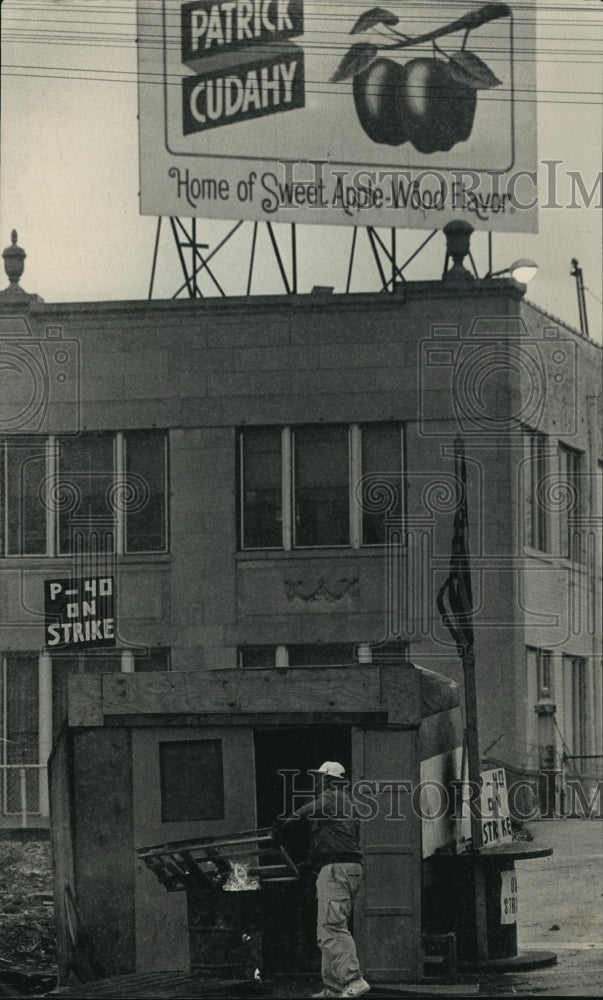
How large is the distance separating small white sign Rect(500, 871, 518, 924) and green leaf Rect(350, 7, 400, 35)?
10.7m

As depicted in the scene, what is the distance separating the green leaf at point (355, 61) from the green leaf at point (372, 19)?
17 centimetres

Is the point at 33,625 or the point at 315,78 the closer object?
the point at 315,78

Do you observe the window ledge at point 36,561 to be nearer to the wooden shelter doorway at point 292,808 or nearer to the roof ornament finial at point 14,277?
the roof ornament finial at point 14,277

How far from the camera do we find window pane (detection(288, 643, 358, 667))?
72.3ft

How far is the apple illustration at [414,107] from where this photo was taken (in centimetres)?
1944

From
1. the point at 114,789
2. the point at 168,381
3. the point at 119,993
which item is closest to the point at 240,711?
the point at 114,789

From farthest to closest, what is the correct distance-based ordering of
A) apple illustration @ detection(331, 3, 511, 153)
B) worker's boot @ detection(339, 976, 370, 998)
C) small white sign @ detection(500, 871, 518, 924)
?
apple illustration @ detection(331, 3, 511, 153), small white sign @ detection(500, 871, 518, 924), worker's boot @ detection(339, 976, 370, 998)

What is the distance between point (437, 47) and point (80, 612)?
26.6 feet

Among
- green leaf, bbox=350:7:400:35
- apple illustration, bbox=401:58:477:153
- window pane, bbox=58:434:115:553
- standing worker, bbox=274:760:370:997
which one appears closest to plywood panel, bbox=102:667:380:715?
standing worker, bbox=274:760:370:997

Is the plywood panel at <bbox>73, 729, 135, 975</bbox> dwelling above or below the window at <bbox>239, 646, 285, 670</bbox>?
below

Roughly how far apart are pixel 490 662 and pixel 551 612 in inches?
52.9

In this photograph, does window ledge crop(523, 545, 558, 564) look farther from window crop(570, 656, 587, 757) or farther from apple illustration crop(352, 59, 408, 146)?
apple illustration crop(352, 59, 408, 146)

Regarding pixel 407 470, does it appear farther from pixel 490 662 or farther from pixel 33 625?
pixel 33 625

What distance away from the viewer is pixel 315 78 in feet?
62.6
